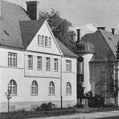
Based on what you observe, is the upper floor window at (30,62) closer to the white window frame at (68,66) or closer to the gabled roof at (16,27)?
the gabled roof at (16,27)

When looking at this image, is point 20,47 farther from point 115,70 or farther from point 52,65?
point 115,70

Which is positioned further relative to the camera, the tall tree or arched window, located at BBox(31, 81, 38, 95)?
the tall tree

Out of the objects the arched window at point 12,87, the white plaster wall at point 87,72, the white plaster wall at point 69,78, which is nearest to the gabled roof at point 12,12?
the white plaster wall at point 69,78

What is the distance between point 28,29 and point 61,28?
1903 centimetres

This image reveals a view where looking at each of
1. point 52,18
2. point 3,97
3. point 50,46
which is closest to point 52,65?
point 50,46

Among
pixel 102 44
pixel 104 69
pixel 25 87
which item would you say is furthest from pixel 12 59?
pixel 102 44

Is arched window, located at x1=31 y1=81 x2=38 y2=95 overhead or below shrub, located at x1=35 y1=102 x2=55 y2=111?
overhead

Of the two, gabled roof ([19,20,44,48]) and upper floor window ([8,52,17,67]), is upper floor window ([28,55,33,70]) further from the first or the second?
upper floor window ([8,52,17,67])

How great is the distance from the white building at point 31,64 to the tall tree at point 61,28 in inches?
389

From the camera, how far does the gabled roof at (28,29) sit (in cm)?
6588

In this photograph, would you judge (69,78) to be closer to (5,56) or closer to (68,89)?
(68,89)

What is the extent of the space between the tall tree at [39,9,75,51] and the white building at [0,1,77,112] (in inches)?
389

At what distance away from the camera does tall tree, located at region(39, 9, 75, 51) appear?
283ft

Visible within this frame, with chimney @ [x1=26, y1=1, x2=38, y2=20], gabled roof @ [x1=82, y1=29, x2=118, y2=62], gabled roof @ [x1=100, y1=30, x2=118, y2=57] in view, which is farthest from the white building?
gabled roof @ [x1=100, y1=30, x2=118, y2=57]
